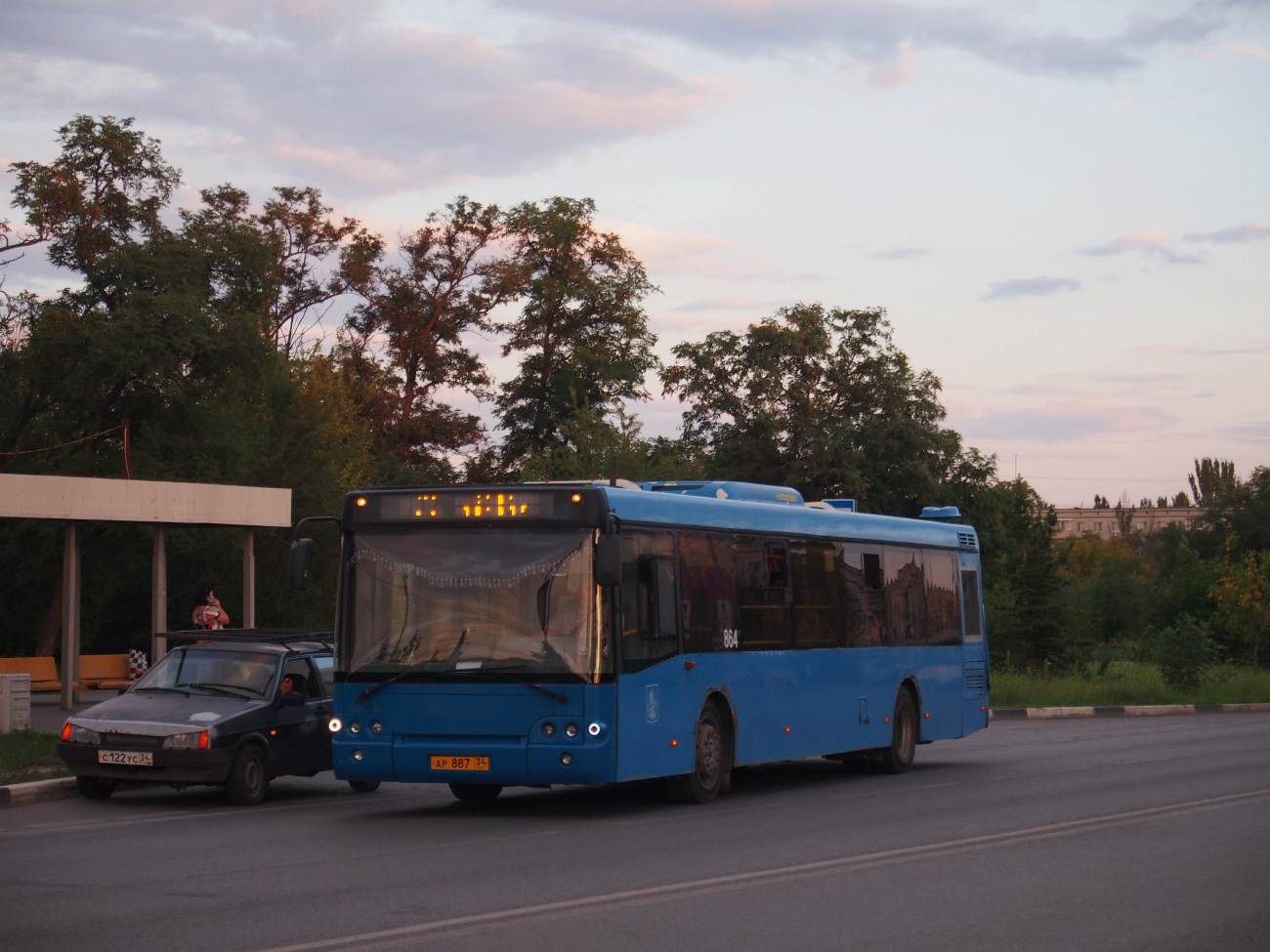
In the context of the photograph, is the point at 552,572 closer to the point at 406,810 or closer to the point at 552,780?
the point at 552,780

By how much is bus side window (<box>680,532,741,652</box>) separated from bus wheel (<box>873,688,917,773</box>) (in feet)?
14.4

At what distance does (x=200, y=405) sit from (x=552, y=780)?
33.4m

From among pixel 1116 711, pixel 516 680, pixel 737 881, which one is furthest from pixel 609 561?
pixel 1116 711

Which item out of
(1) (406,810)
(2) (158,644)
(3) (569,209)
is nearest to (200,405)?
(2) (158,644)

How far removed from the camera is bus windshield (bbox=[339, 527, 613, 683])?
14.3 m

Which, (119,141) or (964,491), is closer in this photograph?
(119,141)

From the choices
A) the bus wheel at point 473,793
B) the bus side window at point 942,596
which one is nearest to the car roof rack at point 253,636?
the bus wheel at point 473,793

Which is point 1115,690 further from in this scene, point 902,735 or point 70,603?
point 70,603

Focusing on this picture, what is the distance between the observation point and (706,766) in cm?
1612

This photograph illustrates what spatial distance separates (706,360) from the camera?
220 ft

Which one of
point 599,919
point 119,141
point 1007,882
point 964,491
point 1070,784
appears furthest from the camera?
point 964,491

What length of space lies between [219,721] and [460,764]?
285 centimetres

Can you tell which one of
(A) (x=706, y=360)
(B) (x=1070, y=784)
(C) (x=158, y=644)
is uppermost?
(A) (x=706, y=360)

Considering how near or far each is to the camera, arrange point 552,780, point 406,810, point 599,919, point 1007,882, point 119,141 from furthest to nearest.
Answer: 1. point 119,141
2. point 406,810
3. point 552,780
4. point 1007,882
5. point 599,919
